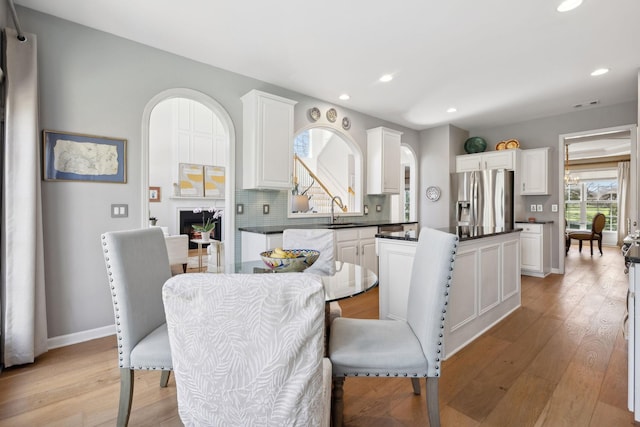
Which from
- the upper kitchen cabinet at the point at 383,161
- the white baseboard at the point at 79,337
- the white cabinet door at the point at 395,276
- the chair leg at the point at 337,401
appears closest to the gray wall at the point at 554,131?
the upper kitchen cabinet at the point at 383,161

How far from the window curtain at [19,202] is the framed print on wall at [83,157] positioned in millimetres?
221

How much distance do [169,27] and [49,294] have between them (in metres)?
2.37

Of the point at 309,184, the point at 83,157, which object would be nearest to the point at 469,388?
the point at 83,157

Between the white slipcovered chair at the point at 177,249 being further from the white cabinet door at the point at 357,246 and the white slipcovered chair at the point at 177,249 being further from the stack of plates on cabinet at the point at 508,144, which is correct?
the stack of plates on cabinet at the point at 508,144

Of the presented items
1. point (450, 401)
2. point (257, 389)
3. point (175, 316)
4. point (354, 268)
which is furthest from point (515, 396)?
point (175, 316)

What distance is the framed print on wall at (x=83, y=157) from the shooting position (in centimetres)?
246

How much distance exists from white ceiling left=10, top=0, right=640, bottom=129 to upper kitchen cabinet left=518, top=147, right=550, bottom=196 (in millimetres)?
1067

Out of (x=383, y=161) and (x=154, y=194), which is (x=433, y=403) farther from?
(x=154, y=194)

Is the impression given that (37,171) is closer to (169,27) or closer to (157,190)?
(169,27)

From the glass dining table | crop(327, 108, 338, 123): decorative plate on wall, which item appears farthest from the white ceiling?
the glass dining table

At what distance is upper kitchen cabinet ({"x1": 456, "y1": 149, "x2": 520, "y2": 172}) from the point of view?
205 inches

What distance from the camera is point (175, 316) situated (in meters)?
0.88

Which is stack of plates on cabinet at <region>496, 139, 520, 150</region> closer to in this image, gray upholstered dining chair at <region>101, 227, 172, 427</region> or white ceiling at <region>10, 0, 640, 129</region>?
white ceiling at <region>10, 0, 640, 129</region>

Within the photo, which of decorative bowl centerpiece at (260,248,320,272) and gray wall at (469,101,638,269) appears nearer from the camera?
decorative bowl centerpiece at (260,248,320,272)
